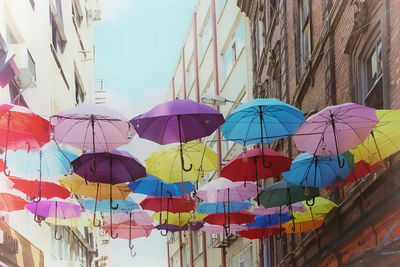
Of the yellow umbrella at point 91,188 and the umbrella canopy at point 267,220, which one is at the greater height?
the yellow umbrella at point 91,188

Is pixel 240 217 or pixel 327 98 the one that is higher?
pixel 327 98

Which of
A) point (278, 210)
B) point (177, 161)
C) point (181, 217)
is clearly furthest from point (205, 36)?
point (177, 161)

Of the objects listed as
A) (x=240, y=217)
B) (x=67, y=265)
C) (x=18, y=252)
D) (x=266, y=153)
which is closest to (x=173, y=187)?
(x=240, y=217)

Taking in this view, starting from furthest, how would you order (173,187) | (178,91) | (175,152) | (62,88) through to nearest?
(178,91)
(62,88)
(173,187)
(175,152)

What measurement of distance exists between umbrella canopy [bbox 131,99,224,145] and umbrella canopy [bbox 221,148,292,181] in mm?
1047

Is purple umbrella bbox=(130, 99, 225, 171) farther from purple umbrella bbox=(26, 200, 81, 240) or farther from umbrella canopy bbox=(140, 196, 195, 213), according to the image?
purple umbrella bbox=(26, 200, 81, 240)

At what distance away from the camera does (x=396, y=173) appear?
9.48 meters

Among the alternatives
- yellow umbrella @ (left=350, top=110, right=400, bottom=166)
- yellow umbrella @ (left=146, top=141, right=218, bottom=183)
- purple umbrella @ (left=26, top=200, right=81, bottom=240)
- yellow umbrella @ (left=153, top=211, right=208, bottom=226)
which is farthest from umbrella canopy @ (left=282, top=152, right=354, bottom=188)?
purple umbrella @ (left=26, top=200, right=81, bottom=240)

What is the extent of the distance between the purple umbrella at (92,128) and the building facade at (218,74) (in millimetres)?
12947

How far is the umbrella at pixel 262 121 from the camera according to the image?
9617 mm

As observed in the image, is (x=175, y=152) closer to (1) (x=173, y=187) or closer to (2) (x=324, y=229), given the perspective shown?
(1) (x=173, y=187)

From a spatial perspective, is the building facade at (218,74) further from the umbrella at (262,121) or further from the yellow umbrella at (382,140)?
the yellow umbrella at (382,140)

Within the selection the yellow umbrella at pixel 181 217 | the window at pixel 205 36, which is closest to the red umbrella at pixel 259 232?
the yellow umbrella at pixel 181 217

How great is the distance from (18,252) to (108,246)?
32713 mm
